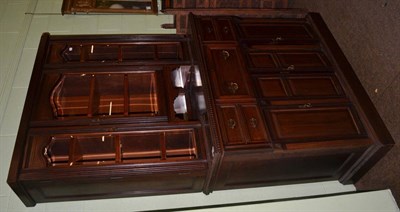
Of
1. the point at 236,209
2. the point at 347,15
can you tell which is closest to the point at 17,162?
the point at 236,209

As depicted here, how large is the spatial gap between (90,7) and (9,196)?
1585 mm

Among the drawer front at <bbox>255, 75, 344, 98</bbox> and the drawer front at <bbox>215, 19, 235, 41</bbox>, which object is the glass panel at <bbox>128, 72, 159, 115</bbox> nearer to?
the drawer front at <bbox>215, 19, 235, 41</bbox>

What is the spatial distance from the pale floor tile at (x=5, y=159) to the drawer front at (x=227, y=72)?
1.24 m

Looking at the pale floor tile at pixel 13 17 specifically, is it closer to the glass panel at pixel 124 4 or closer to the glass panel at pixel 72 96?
the glass panel at pixel 124 4

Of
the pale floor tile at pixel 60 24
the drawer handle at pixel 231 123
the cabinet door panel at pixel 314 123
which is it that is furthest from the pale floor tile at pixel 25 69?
the cabinet door panel at pixel 314 123

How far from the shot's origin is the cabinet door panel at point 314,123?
1619mm

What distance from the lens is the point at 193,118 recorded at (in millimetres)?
1912

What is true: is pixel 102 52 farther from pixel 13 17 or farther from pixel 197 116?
pixel 13 17

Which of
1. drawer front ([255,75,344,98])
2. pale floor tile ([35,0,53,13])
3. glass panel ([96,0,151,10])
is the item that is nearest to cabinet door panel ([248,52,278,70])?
drawer front ([255,75,344,98])

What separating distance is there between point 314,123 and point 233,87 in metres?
0.46

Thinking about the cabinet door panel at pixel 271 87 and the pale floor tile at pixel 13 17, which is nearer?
the cabinet door panel at pixel 271 87

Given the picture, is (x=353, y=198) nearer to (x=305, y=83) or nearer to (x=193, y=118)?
(x=305, y=83)

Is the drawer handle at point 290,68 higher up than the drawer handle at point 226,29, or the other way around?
the drawer handle at point 226,29

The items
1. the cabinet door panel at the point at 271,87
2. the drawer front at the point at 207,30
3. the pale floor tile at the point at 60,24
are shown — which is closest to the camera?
the cabinet door panel at the point at 271,87
